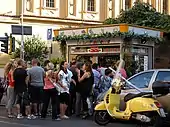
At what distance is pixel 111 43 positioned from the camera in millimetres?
22531

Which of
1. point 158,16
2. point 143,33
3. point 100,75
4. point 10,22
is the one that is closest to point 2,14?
point 10,22

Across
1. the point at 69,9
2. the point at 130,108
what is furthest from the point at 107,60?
the point at 69,9

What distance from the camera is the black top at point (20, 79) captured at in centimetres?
1603

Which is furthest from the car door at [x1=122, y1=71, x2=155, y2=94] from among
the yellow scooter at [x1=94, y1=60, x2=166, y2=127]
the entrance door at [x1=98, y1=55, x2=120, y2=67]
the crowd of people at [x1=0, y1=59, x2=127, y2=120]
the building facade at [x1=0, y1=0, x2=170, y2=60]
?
the building facade at [x1=0, y1=0, x2=170, y2=60]

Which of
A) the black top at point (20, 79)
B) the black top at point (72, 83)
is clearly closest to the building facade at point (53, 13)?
the black top at point (72, 83)

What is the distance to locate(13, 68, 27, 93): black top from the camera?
16031 millimetres

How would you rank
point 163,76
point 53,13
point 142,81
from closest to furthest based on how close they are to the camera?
point 163,76
point 142,81
point 53,13

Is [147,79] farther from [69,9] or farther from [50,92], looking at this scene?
[69,9]

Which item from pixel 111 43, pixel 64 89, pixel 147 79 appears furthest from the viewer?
pixel 111 43

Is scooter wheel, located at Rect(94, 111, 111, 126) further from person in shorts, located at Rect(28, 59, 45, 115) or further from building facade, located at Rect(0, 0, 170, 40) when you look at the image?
building facade, located at Rect(0, 0, 170, 40)

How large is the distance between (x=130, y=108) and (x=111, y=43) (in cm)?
967

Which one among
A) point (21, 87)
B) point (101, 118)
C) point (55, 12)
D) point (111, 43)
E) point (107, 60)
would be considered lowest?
point (101, 118)

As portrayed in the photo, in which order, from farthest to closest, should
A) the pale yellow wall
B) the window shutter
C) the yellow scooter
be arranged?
the window shutter, the pale yellow wall, the yellow scooter

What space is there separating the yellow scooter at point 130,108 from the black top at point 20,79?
291 cm
